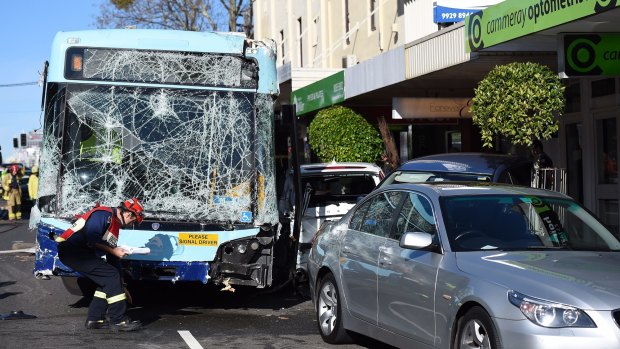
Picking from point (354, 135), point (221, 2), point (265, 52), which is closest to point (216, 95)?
point (265, 52)

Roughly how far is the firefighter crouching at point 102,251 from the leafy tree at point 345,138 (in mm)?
10761

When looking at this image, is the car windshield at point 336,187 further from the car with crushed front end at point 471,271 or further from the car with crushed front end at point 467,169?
the car with crushed front end at point 471,271

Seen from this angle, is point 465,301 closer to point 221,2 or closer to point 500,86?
point 500,86

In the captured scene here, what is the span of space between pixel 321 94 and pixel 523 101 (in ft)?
35.2

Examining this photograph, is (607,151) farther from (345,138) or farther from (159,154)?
(159,154)

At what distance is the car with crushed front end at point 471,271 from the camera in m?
6.06

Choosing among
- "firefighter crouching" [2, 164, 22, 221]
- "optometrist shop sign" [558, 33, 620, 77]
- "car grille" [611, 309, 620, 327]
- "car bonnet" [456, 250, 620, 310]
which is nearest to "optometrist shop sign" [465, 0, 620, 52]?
"optometrist shop sign" [558, 33, 620, 77]

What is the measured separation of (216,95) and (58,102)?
1734 millimetres

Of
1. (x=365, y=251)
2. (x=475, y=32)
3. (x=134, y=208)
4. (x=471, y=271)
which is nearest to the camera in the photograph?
(x=471, y=271)

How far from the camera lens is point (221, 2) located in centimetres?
4694

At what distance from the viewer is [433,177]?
12023mm

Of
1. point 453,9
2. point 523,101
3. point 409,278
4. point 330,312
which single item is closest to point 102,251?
point 330,312

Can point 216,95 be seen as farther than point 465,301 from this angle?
Yes

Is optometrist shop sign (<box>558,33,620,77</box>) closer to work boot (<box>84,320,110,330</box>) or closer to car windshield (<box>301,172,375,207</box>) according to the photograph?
car windshield (<box>301,172,375,207</box>)
